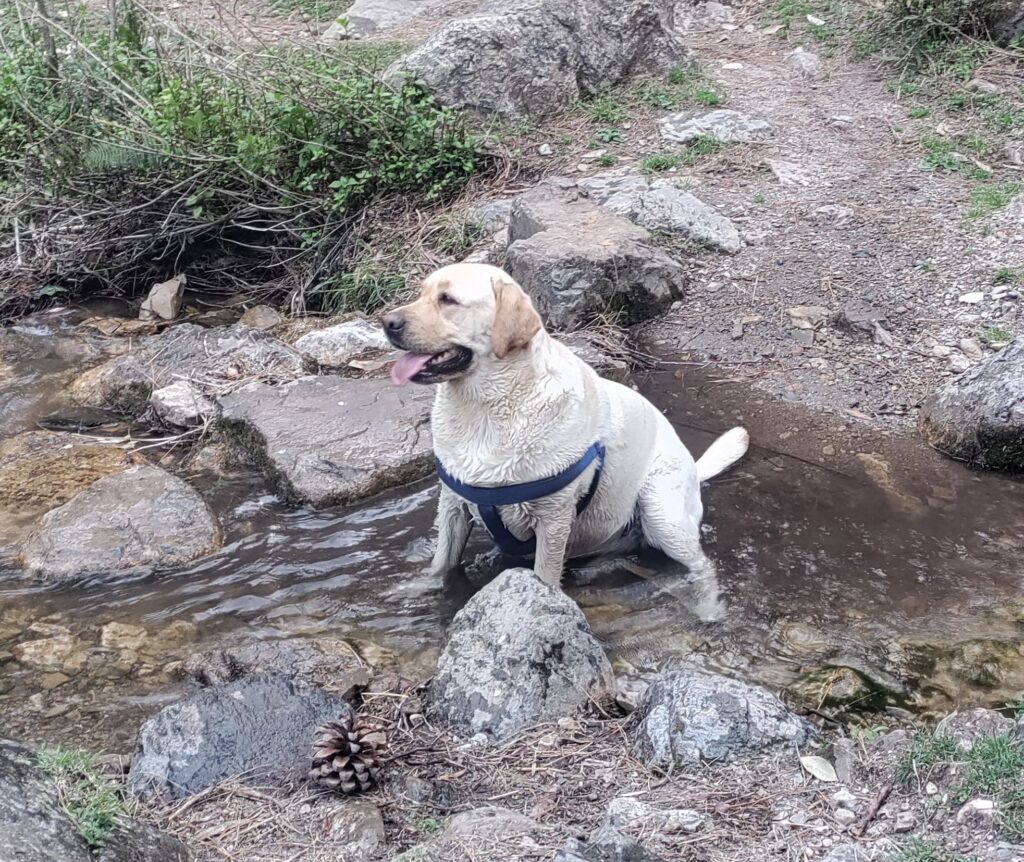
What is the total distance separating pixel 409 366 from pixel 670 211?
13.9 feet

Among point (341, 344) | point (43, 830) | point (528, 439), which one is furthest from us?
point (341, 344)

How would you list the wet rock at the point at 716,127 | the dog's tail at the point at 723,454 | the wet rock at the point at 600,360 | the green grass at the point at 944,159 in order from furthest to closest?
the wet rock at the point at 716,127 → the green grass at the point at 944,159 → the wet rock at the point at 600,360 → the dog's tail at the point at 723,454

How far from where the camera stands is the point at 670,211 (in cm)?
742

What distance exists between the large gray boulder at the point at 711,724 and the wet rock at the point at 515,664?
0.35 meters

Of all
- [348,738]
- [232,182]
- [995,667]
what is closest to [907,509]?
[995,667]

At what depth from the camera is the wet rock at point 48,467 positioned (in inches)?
202

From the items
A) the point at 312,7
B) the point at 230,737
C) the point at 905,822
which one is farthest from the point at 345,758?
the point at 312,7

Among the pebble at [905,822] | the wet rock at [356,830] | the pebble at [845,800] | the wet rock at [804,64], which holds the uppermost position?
the wet rock at [804,64]

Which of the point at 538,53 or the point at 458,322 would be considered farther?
the point at 538,53

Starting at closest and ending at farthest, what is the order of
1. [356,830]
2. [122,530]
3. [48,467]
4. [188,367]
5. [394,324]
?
[356,830] < [394,324] < [122,530] < [48,467] < [188,367]

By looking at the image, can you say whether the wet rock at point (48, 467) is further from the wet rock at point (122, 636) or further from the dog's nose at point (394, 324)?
the dog's nose at point (394, 324)

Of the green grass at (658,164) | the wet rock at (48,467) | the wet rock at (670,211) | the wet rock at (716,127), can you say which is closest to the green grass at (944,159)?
the wet rock at (716,127)

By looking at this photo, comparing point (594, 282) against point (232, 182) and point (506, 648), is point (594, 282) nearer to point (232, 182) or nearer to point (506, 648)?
point (232, 182)

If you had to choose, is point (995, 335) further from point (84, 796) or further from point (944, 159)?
point (84, 796)
